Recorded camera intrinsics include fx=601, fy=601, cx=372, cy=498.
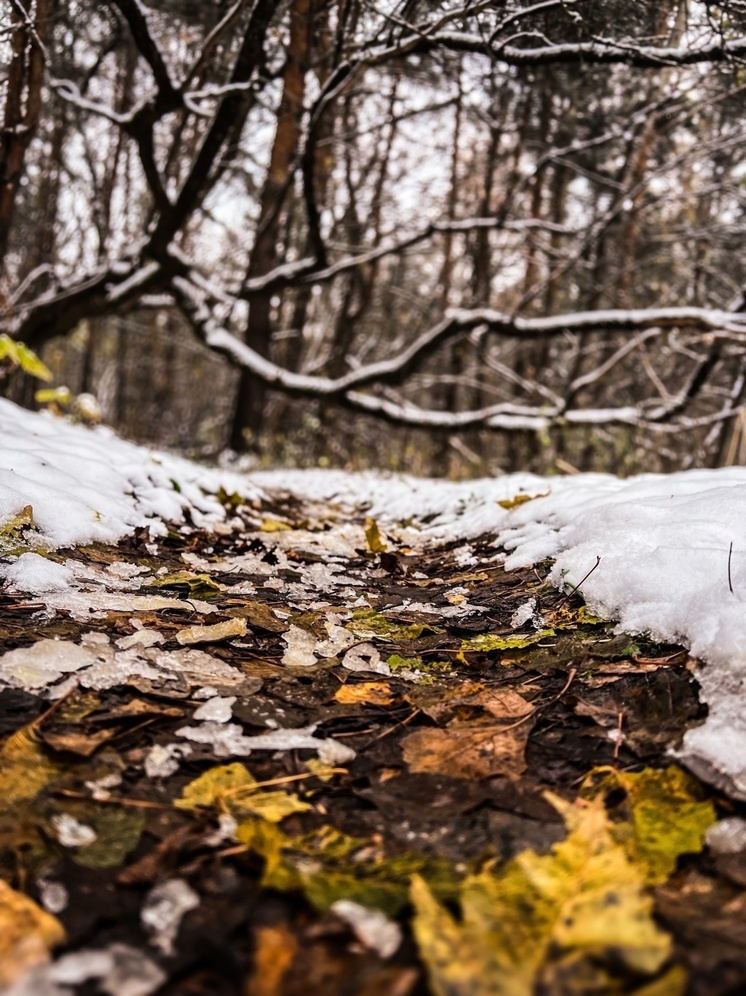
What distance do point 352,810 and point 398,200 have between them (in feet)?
27.4

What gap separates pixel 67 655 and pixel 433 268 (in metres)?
13.8

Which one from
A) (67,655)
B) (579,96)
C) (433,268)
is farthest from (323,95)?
(433,268)

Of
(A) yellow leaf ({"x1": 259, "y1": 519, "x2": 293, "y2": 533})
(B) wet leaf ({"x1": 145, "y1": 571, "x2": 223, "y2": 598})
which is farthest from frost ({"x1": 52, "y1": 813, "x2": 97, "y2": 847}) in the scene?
(A) yellow leaf ({"x1": 259, "y1": 519, "x2": 293, "y2": 533})

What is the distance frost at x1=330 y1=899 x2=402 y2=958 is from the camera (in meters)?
0.68

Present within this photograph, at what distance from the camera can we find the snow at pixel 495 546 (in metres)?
1.19

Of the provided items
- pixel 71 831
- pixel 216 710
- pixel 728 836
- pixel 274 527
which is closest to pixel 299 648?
pixel 216 710

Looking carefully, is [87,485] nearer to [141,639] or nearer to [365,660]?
[141,639]

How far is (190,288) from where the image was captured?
6.90m

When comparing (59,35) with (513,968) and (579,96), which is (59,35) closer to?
(579,96)

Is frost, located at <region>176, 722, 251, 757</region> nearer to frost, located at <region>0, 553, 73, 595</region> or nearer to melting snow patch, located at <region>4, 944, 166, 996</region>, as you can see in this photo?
melting snow patch, located at <region>4, 944, 166, 996</region>

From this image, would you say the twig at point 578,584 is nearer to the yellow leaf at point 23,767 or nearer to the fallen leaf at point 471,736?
the fallen leaf at point 471,736

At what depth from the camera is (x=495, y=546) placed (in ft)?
8.18

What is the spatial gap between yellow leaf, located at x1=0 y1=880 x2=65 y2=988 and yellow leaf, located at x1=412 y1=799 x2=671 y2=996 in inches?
16.4

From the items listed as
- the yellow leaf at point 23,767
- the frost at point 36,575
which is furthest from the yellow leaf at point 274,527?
the yellow leaf at point 23,767
